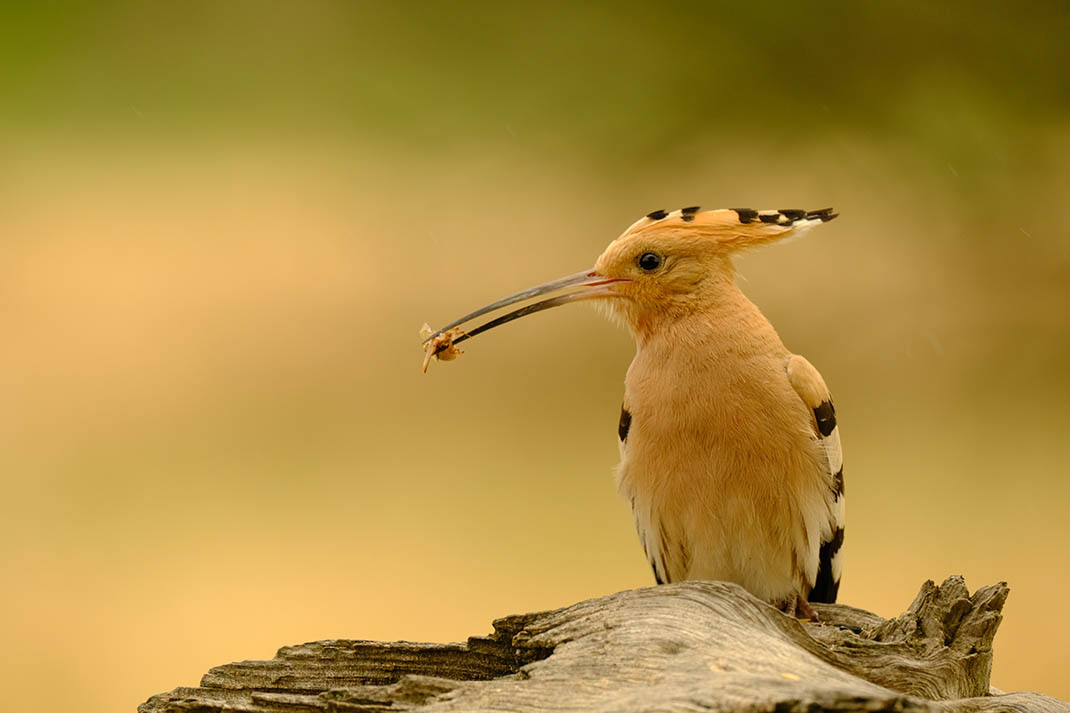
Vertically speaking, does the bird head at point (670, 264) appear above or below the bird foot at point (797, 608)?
above

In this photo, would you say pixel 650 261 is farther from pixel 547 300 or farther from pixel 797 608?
pixel 797 608

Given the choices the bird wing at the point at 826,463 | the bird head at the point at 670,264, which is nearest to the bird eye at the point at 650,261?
the bird head at the point at 670,264

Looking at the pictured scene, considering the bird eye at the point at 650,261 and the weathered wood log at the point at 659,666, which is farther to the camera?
the bird eye at the point at 650,261

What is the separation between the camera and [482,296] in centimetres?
297

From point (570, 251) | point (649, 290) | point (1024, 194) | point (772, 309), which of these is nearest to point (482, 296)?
point (570, 251)

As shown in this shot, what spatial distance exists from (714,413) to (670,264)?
0.25 m

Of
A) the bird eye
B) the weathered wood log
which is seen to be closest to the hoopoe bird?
the bird eye

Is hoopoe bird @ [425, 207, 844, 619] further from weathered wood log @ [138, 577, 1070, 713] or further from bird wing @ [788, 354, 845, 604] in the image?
weathered wood log @ [138, 577, 1070, 713]

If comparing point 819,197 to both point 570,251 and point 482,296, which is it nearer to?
point 570,251

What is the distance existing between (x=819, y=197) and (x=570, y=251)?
Result: 2.25 feet

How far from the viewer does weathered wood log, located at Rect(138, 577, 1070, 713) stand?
1.17 meters

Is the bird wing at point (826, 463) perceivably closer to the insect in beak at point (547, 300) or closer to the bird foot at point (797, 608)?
the bird foot at point (797, 608)

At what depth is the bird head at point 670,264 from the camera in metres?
1.77

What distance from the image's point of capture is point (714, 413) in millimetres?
1686
